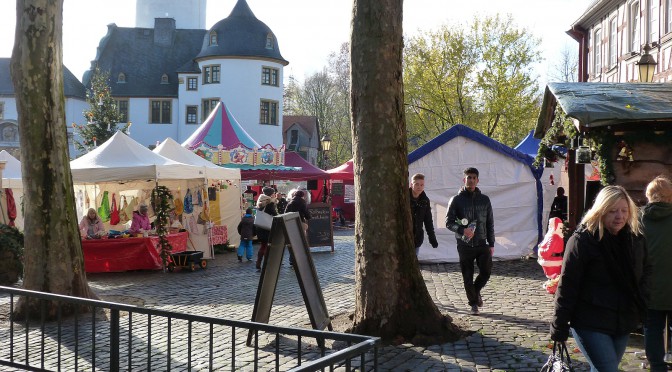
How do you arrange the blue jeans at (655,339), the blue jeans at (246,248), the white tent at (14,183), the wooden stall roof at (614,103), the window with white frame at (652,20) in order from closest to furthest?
the blue jeans at (655,339)
the wooden stall roof at (614,103)
the blue jeans at (246,248)
the window with white frame at (652,20)
the white tent at (14,183)

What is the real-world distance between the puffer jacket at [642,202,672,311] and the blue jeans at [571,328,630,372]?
4.95ft

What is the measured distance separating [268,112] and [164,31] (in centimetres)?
1564

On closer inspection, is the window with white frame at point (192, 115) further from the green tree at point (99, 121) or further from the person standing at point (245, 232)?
the person standing at point (245, 232)

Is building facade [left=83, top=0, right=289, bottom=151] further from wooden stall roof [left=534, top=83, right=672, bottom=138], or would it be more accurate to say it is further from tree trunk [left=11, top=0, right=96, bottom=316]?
wooden stall roof [left=534, top=83, right=672, bottom=138]

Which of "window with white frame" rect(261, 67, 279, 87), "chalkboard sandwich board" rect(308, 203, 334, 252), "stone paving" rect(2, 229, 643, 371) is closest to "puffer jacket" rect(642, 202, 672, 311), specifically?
"stone paving" rect(2, 229, 643, 371)

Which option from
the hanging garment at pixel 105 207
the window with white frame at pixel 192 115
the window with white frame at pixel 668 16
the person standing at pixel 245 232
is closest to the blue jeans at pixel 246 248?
the person standing at pixel 245 232

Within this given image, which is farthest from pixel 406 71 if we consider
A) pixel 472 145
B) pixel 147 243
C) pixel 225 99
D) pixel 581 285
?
pixel 581 285

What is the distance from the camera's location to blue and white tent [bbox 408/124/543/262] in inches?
628

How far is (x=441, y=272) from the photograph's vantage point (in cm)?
1437

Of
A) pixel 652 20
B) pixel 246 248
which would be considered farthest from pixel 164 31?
pixel 246 248

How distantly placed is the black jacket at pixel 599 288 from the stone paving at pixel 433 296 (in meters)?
2.27

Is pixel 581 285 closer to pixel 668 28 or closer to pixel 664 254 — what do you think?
pixel 664 254

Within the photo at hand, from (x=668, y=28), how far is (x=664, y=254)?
15553 mm

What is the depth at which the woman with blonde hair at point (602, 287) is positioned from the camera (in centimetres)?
456
